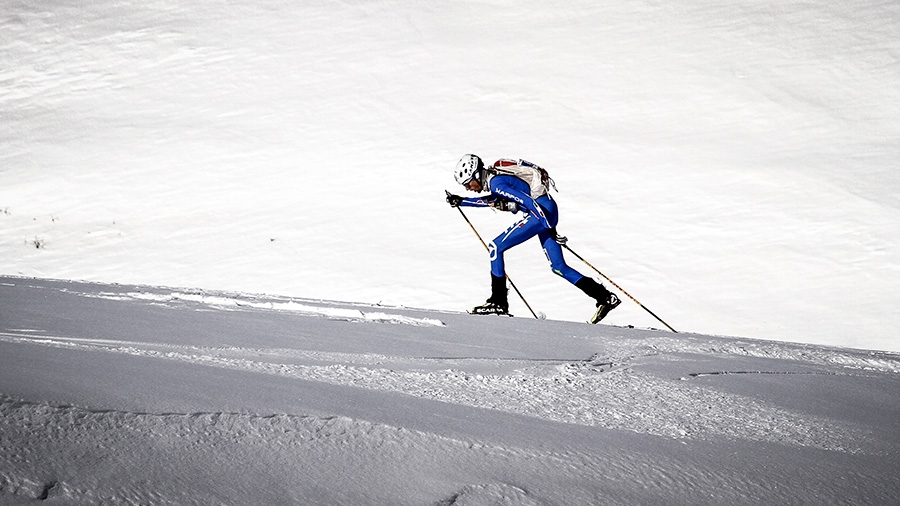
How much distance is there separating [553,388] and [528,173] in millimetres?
4436

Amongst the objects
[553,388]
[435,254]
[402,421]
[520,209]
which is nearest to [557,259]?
[520,209]

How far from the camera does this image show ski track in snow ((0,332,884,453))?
2891mm

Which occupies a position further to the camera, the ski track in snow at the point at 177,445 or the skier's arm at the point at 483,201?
the skier's arm at the point at 483,201

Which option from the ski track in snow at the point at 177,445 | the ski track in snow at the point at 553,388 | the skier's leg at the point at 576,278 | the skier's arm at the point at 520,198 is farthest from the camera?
the skier's leg at the point at 576,278

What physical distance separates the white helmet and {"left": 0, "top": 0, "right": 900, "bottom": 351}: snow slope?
3.09m

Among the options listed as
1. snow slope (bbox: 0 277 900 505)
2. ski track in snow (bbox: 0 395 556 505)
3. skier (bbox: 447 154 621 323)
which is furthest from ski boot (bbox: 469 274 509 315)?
ski track in snow (bbox: 0 395 556 505)

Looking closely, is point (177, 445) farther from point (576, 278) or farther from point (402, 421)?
point (576, 278)

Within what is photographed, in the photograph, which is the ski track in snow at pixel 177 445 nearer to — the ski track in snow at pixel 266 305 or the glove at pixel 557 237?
the ski track in snow at pixel 266 305

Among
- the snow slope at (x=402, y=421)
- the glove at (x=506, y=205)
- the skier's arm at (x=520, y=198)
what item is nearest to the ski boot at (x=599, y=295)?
the skier's arm at (x=520, y=198)

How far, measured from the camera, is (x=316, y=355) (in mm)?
3834

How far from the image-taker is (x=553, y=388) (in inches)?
135

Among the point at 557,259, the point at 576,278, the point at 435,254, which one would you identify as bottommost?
the point at 435,254

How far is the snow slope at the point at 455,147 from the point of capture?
11.4 meters

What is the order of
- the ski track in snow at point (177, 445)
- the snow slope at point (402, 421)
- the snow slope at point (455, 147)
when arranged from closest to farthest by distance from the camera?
the ski track in snow at point (177, 445)
the snow slope at point (402, 421)
the snow slope at point (455, 147)
